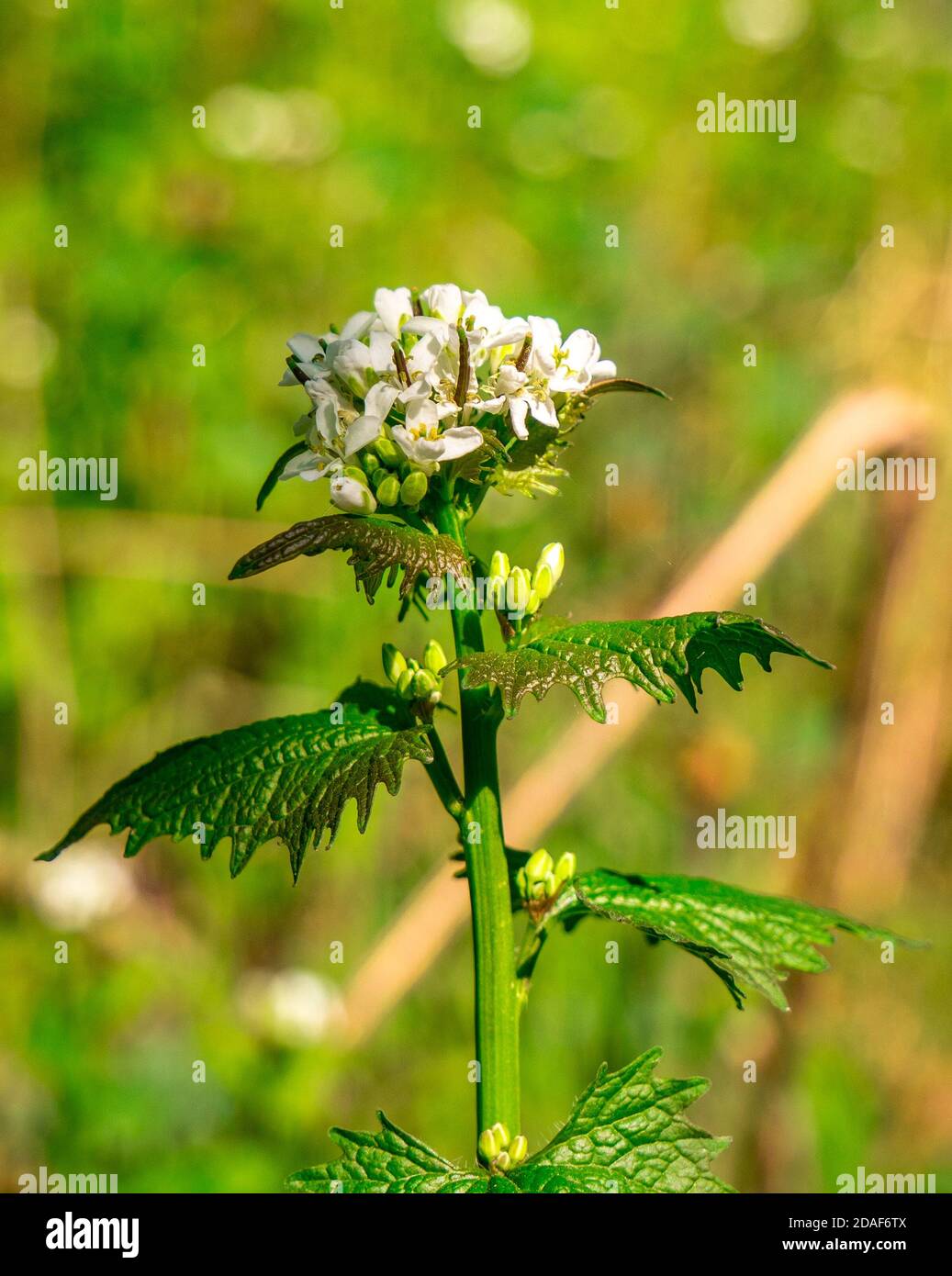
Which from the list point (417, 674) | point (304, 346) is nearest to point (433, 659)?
point (417, 674)

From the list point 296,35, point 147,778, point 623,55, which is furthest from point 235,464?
point 147,778

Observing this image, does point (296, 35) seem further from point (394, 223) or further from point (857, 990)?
→ point (857, 990)

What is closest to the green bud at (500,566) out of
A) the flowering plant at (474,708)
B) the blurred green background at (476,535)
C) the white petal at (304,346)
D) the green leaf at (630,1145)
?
the flowering plant at (474,708)

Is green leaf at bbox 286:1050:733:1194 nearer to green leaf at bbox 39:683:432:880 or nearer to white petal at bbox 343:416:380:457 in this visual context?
green leaf at bbox 39:683:432:880

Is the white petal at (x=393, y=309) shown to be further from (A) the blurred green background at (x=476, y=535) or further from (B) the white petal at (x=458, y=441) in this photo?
(A) the blurred green background at (x=476, y=535)

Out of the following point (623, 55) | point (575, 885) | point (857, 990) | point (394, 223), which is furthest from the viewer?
point (623, 55)

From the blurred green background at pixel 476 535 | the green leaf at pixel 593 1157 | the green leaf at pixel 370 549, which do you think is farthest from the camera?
the blurred green background at pixel 476 535

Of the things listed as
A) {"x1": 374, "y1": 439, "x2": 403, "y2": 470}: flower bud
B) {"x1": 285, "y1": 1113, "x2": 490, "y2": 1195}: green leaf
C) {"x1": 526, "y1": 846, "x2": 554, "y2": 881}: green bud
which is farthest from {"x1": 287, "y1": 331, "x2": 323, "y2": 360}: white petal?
{"x1": 285, "y1": 1113, "x2": 490, "y2": 1195}: green leaf
